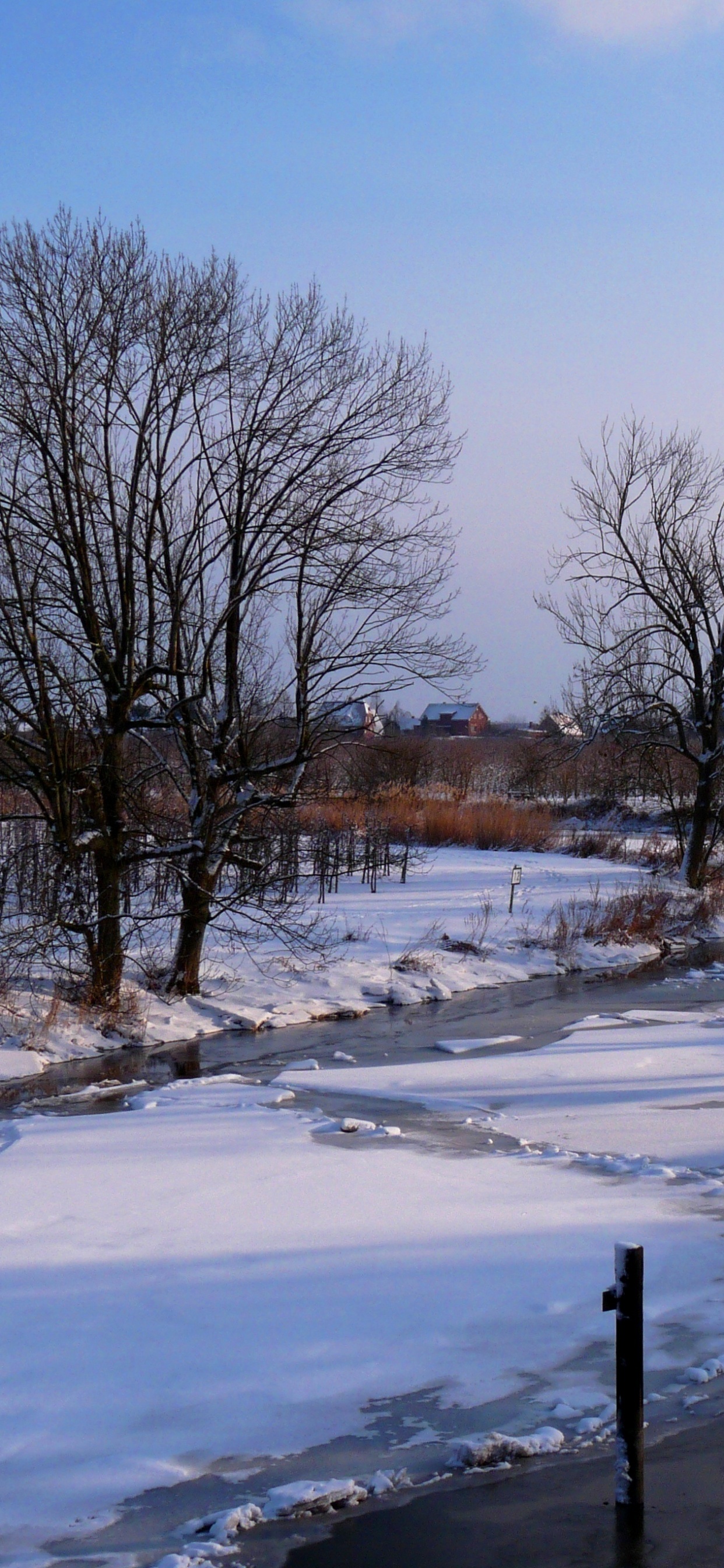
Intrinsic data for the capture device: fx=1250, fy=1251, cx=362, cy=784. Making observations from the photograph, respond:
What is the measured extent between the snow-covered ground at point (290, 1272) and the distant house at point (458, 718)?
10303 cm

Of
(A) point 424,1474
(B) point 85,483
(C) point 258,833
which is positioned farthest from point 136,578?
(A) point 424,1474

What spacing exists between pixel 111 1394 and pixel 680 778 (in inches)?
1197

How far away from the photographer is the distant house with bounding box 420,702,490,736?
114 m

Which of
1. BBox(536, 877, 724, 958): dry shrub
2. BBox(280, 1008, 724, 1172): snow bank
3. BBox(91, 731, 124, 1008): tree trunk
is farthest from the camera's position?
BBox(536, 877, 724, 958): dry shrub

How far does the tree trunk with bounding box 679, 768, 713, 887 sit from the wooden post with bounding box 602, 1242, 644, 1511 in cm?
2398

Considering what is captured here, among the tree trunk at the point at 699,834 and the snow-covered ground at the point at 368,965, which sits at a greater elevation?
the tree trunk at the point at 699,834

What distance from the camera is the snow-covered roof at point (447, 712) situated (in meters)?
116

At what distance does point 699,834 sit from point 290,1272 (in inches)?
893

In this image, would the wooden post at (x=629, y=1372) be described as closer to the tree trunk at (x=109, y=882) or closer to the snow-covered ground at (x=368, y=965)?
the snow-covered ground at (x=368, y=965)

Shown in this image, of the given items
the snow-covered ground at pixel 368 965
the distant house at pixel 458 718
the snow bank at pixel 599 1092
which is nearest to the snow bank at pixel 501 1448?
the snow bank at pixel 599 1092

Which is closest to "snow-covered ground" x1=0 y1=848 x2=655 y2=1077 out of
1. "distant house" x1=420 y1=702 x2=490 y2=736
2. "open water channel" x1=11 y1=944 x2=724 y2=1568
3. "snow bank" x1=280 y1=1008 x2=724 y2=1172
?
"open water channel" x1=11 y1=944 x2=724 y2=1568

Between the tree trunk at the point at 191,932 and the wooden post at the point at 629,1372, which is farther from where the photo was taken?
the tree trunk at the point at 191,932

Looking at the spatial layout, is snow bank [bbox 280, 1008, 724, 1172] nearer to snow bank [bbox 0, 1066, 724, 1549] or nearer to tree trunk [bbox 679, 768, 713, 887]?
snow bank [bbox 0, 1066, 724, 1549]

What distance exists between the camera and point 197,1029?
14.8 meters
